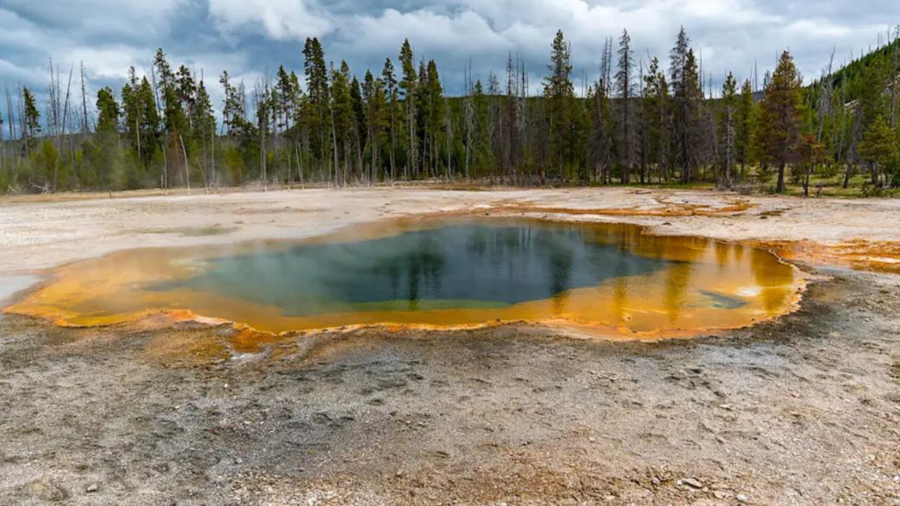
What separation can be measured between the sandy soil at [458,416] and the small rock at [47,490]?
0.05ft

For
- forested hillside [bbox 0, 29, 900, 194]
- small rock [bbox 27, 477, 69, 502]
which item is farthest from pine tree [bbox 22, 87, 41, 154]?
small rock [bbox 27, 477, 69, 502]

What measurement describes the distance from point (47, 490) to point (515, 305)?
26.8ft

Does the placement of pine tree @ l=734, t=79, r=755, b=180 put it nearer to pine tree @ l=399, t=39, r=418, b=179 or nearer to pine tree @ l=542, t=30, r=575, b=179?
pine tree @ l=542, t=30, r=575, b=179

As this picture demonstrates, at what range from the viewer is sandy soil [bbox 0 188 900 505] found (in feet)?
13.8

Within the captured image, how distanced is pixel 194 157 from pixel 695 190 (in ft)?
157

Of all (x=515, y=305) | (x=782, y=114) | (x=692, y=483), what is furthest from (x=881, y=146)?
(x=692, y=483)

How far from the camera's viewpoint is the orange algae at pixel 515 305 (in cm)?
926

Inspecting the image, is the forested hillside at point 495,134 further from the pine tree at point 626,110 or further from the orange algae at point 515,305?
the orange algae at point 515,305

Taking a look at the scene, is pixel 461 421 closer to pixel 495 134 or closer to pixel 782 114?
pixel 782 114

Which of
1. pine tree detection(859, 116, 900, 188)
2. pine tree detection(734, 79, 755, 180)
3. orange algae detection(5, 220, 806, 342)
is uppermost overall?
pine tree detection(734, 79, 755, 180)

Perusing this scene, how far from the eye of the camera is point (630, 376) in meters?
6.46

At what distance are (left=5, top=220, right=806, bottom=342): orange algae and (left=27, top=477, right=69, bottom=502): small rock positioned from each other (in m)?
3.63

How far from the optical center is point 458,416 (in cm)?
543

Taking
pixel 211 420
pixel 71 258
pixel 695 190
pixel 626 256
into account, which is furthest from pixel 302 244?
pixel 695 190
